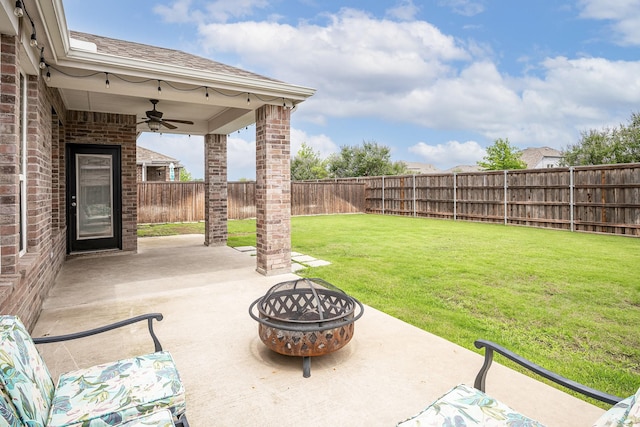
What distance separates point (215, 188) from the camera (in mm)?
9258

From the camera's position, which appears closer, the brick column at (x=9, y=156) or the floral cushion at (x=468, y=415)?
the floral cushion at (x=468, y=415)

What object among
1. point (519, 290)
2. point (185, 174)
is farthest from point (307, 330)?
point (185, 174)

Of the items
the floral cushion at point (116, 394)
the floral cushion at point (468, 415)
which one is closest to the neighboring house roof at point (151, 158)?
the floral cushion at point (116, 394)

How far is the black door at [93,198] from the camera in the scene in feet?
25.0

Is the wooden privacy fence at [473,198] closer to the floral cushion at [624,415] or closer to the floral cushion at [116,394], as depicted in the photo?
the floral cushion at [624,415]

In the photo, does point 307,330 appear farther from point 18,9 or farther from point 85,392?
point 18,9

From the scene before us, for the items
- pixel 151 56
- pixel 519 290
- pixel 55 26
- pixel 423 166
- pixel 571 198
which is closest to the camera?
pixel 55 26

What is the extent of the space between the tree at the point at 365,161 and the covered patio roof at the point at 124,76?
25.6 m

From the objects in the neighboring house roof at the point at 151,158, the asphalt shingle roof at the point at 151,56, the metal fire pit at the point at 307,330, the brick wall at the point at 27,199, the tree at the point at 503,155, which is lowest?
the metal fire pit at the point at 307,330

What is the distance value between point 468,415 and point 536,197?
13.0m

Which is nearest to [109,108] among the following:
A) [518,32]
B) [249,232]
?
[249,232]

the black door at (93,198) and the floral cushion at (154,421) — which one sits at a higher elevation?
the black door at (93,198)

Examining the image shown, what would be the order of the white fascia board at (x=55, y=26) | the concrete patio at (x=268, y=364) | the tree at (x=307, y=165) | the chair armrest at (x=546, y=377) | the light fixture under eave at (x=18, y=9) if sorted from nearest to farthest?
the chair armrest at (x=546, y=377), the concrete patio at (x=268, y=364), the light fixture under eave at (x=18, y=9), the white fascia board at (x=55, y=26), the tree at (x=307, y=165)

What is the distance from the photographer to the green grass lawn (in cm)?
327
